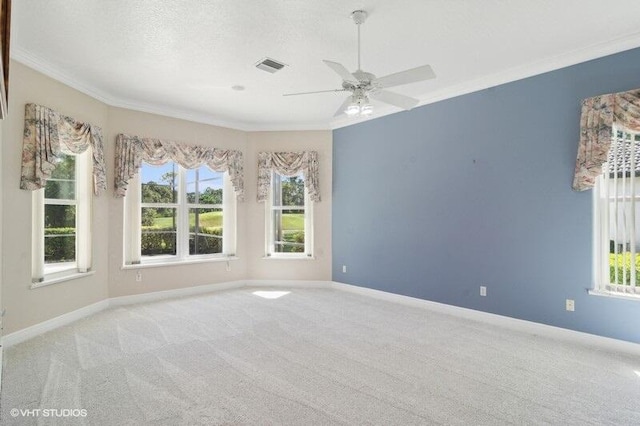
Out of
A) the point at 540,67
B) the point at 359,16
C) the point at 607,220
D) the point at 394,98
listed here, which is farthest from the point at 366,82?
the point at 607,220

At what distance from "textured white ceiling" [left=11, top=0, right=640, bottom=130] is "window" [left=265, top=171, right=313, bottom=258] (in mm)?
2072

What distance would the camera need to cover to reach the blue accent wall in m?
3.75

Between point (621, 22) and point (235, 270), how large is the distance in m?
5.84

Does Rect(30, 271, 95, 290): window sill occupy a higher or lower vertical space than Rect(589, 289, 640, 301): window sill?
higher

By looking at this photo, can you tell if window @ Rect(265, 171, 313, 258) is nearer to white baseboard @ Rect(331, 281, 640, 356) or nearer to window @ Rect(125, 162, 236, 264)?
window @ Rect(125, 162, 236, 264)

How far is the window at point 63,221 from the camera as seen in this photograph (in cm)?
402

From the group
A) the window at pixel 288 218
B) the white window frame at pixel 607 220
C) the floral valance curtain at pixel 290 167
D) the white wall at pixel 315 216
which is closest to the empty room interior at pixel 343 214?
the white window frame at pixel 607 220

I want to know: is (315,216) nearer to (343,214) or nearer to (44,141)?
(343,214)

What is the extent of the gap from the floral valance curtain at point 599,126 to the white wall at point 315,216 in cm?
370

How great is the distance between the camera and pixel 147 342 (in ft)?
12.2

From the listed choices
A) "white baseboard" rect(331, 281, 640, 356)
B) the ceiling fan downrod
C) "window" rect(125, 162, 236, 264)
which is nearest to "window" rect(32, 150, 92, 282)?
"window" rect(125, 162, 236, 264)

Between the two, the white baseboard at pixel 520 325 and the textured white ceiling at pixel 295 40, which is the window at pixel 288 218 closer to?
the white baseboard at pixel 520 325

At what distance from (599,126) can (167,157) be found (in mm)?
5390

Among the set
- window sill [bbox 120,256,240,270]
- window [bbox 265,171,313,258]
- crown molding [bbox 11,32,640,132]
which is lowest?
window sill [bbox 120,256,240,270]
